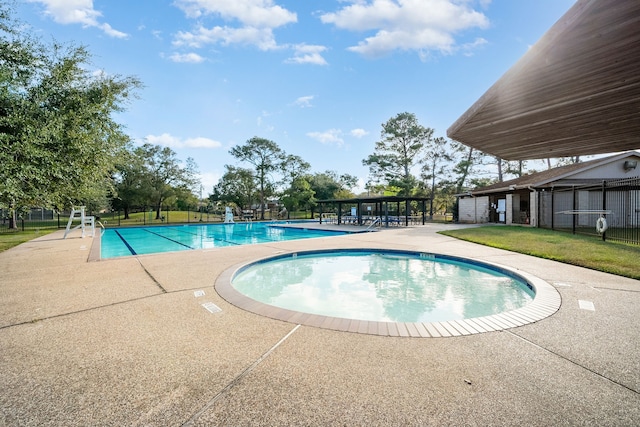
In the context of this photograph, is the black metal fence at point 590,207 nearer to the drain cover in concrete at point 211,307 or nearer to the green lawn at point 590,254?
the green lawn at point 590,254

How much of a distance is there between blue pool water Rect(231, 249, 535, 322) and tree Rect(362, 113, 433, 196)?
22.0m

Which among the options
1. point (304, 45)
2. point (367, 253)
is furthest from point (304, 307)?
point (304, 45)

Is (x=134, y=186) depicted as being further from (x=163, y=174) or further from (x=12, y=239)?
(x=12, y=239)

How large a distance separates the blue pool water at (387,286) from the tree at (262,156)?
24.1 meters

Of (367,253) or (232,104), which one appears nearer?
(367,253)

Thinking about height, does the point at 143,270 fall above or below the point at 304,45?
below

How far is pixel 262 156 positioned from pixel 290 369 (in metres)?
30.4

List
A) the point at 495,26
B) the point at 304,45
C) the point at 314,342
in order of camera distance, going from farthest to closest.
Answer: the point at 304,45 < the point at 495,26 < the point at 314,342

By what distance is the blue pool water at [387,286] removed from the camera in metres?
4.46

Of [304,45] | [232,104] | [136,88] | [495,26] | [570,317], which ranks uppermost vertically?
[304,45]

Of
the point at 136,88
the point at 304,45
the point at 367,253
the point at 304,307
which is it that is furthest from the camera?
the point at 304,45

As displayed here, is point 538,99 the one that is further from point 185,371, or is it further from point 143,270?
point 143,270

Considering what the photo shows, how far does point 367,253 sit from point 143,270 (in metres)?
5.49

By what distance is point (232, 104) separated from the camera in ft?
52.5
